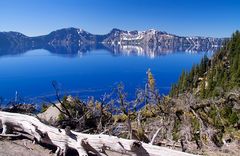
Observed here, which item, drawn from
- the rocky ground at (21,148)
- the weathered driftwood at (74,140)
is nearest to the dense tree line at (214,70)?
the weathered driftwood at (74,140)

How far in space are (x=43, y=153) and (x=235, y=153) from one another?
826 centimetres

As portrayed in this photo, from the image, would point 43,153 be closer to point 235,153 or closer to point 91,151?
point 91,151

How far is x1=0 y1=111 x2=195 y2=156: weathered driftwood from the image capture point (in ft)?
29.4

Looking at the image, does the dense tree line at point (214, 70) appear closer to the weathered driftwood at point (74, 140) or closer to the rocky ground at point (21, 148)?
the weathered driftwood at point (74, 140)

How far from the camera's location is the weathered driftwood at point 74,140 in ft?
29.4

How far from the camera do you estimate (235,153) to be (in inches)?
585

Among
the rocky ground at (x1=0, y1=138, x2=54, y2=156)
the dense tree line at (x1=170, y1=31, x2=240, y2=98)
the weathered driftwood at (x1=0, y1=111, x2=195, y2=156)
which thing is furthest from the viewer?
the dense tree line at (x1=170, y1=31, x2=240, y2=98)

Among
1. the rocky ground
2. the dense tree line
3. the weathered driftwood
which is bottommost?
the dense tree line

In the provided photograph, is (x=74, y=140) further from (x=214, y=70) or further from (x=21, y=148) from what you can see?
(x=214, y=70)

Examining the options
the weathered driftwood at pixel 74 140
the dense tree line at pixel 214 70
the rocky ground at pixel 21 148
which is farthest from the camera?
the dense tree line at pixel 214 70

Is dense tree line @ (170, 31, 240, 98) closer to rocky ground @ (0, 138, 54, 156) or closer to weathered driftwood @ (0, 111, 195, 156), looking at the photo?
weathered driftwood @ (0, 111, 195, 156)

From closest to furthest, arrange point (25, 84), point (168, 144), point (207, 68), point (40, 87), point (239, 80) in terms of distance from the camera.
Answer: point (168, 144) → point (239, 80) → point (207, 68) → point (40, 87) → point (25, 84)

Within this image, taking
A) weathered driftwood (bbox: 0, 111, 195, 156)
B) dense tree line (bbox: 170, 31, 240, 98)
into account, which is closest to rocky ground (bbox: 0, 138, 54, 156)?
weathered driftwood (bbox: 0, 111, 195, 156)

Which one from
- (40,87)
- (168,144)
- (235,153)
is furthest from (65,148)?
(40,87)
